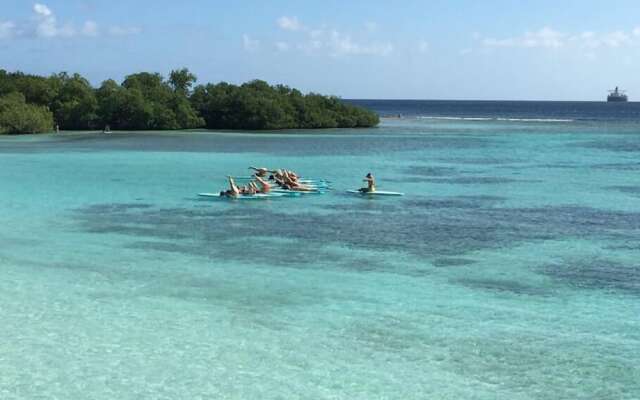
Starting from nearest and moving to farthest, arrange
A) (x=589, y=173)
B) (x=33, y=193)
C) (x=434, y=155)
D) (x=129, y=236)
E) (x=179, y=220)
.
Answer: (x=129, y=236)
(x=179, y=220)
(x=33, y=193)
(x=589, y=173)
(x=434, y=155)

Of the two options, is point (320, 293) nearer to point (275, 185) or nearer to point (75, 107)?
point (275, 185)

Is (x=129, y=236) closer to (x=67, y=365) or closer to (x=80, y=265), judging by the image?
(x=80, y=265)

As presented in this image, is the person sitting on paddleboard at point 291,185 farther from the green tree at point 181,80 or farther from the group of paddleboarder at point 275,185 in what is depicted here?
the green tree at point 181,80

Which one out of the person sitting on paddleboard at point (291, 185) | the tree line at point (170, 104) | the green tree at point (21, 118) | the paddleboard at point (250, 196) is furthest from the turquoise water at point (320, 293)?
the tree line at point (170, 104)

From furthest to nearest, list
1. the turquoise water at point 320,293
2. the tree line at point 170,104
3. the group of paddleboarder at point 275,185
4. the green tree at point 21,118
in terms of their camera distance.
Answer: the tree line at point 170,104 → the green tree at point 21,118 → the group of paddleboarder at point 275,185 → the turquoise water at point 320,293

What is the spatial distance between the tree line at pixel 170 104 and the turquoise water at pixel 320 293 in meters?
47.3

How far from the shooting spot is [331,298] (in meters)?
14.9

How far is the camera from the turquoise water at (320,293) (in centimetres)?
1099

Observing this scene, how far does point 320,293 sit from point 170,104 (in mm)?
69247

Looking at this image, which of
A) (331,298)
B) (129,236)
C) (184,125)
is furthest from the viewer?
(184,125)

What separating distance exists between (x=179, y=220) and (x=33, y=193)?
27.9 feet

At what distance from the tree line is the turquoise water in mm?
47261

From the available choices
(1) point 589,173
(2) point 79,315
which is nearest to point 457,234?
(2) point 79,315

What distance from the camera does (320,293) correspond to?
601 inches
